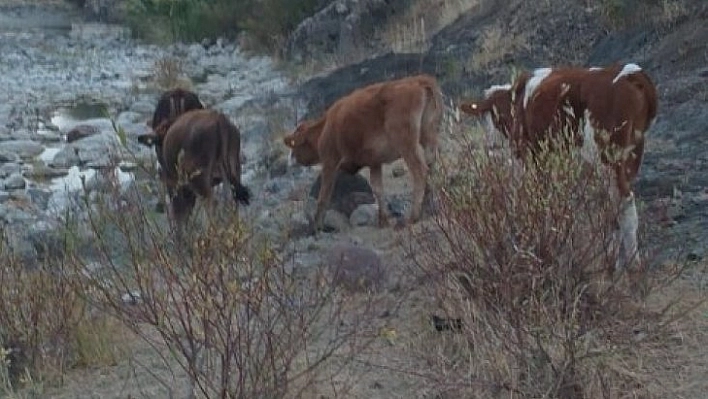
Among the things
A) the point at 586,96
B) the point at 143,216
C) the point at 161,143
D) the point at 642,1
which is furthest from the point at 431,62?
the point at 143,216

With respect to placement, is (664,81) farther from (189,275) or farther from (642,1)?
(189,275)

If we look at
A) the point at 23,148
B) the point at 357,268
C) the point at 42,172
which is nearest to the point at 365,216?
the point at 357,268

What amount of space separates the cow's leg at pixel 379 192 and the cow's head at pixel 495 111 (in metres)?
1.56

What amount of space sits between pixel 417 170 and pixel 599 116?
3628mm

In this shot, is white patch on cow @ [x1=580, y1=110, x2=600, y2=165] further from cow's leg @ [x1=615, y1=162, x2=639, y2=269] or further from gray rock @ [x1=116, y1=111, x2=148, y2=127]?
gray rock @ [x1=116, y1=111, x2=148, y2=127]

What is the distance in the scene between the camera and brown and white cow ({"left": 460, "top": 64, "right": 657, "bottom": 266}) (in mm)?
8219

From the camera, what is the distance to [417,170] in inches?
479

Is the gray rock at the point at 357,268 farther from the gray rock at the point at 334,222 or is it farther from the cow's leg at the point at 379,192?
the gray rock at the point at 334,222

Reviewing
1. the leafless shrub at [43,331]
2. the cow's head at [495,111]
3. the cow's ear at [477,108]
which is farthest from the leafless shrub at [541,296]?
the cow's ear at [477,108]

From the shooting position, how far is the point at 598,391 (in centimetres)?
670

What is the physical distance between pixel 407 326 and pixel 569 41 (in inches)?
529

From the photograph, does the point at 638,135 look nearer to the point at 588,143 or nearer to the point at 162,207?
the point at 588,143

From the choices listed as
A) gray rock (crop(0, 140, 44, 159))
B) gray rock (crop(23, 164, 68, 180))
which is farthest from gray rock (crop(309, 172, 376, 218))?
gray rock (crop(0, 140, 44, 159))

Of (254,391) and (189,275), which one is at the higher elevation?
(189,275)
